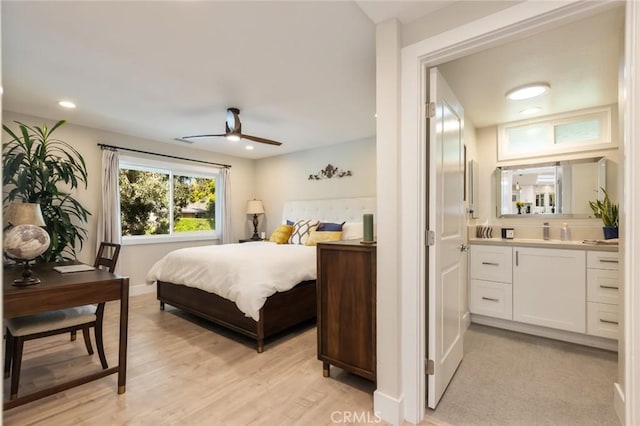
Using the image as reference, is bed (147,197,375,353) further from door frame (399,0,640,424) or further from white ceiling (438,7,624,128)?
white ceiling (438,7,624,128)

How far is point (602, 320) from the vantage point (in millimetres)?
2666

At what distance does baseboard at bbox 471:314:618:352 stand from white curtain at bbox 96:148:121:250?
4648 millimetres

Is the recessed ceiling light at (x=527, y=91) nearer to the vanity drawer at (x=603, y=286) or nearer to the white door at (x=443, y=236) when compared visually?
the white door at (x=443, y=236)

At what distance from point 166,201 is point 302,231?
2432mm

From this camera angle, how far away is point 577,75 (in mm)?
2443

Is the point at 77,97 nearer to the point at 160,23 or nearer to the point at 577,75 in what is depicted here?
the point at 160,23

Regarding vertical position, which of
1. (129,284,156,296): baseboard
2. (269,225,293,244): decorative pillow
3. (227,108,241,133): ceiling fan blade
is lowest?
(129,284,156,296): baseboard

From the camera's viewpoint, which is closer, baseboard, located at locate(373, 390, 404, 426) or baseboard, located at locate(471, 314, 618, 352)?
baseboard, located at locate(373, 390, 404, 426)

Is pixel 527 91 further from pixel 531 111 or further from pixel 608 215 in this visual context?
pixel 608 215

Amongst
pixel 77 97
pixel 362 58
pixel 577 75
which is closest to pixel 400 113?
pixel 362 58

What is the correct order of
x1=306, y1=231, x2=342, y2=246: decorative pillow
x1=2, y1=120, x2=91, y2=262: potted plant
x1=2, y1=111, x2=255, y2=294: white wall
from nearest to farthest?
x1=2, y1=120, x2=91, y2=262: potted plant
x1=2, y1=111, x2=255, y2=294: white wall
x1=306, y1=231, x2=342, y2=246: decorative pillow

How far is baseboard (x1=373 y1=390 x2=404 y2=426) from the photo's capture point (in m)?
1.75

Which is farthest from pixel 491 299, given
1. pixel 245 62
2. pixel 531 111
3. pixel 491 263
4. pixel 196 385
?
pixel 245 62

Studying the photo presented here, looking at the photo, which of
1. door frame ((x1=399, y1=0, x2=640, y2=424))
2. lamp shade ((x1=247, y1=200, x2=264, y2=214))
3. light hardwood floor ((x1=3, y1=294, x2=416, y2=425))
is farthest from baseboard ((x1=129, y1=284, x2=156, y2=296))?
door frame ((x1=399, y1=0, x2=640, y2=424))
